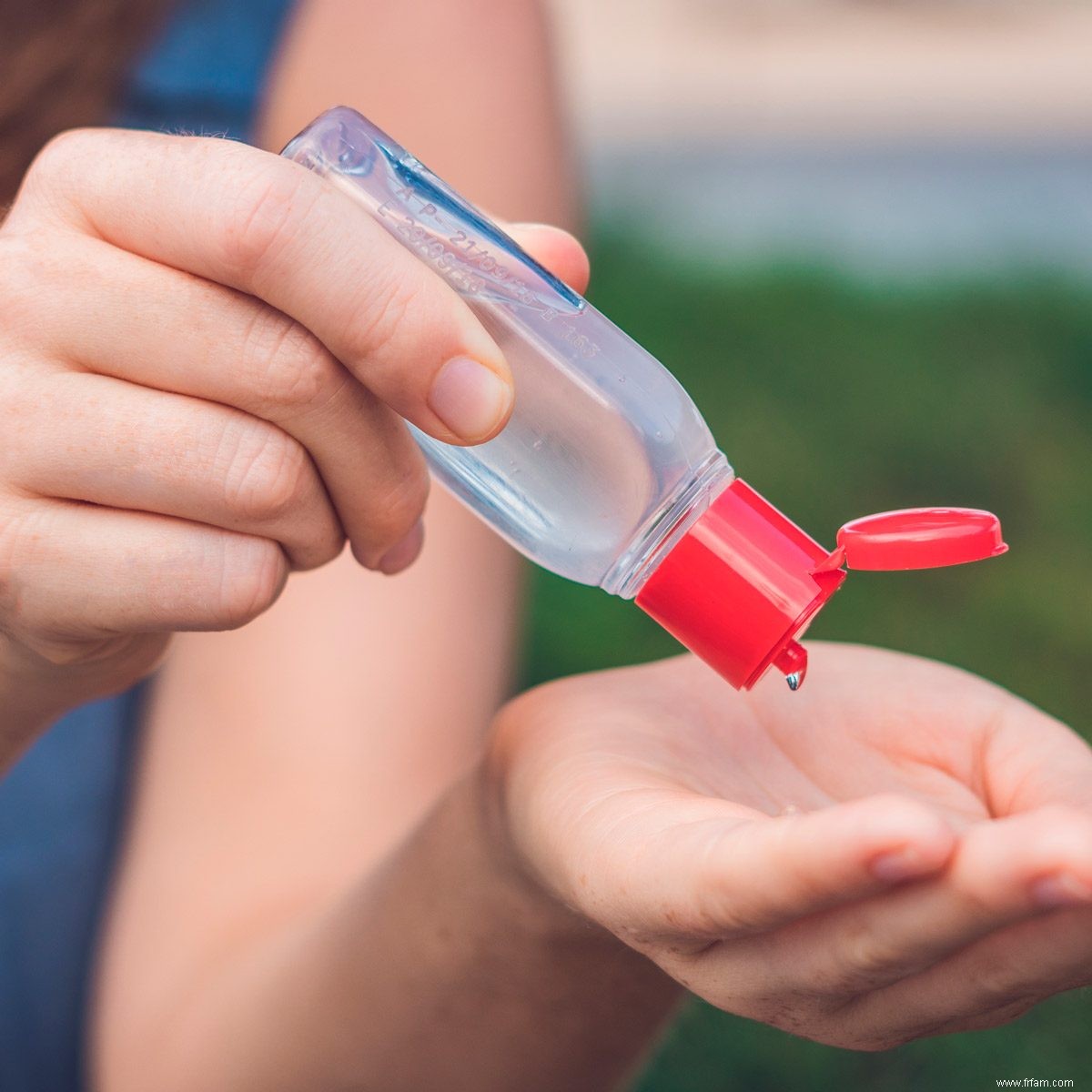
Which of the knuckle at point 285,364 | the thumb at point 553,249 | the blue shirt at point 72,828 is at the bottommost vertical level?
the blue shirt at point 72,828

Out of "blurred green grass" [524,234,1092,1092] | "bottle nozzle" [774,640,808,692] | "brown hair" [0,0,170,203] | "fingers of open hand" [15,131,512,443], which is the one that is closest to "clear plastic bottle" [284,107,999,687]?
"bottle nozzle" [774,640,808,692]

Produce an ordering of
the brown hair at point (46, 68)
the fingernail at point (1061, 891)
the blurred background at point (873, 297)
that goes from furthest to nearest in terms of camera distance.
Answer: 1. the blurred background at point (873, 297)
2. the brown hair at point (46, 68)
3. the fingernail at point (1061, 891)

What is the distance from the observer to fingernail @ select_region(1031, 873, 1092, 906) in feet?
1.93

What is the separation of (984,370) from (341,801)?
2.53 m

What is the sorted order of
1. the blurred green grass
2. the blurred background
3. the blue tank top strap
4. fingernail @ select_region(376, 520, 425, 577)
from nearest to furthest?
fingernail @ select_region(376, 520, 425, 577), the blue tank top strap, the blurred green grass, the blurred background

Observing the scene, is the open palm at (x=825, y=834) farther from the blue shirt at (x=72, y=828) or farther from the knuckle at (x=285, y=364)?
the blue shirt at (x=72, y=828)

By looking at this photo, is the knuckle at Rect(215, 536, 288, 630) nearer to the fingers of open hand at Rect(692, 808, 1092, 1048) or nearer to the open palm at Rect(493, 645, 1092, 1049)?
the open palm at Rect(493, 645, 1092, 1049)

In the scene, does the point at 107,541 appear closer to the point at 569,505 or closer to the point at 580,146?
the point at 569,505

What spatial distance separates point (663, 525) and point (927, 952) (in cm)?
43

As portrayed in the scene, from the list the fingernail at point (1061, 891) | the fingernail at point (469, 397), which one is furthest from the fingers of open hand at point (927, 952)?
the fingernail at point (469, 397)

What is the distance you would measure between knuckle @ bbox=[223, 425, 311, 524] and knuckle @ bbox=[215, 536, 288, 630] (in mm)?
28

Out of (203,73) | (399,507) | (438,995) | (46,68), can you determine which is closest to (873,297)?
(203,73)

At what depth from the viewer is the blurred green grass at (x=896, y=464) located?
6.56 feet

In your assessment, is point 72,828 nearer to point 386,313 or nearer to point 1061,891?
point 386,313
